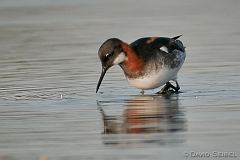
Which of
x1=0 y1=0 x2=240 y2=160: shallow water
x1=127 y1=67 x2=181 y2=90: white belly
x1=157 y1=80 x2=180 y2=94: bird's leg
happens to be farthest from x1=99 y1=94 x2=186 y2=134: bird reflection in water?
x1=157 y1=80 x2=180 y2=94: bird's leg

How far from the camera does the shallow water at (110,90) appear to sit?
39.2 feet

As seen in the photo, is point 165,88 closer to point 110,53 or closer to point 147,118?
point 110,53

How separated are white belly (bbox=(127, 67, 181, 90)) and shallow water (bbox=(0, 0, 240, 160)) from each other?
20 centimetres

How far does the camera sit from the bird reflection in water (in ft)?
42.3

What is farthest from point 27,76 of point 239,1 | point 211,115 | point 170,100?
point 239,1

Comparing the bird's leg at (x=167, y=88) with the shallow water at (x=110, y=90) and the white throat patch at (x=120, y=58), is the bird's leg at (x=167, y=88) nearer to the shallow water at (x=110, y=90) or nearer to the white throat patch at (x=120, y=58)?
the shallow water at (x=110, y=90)

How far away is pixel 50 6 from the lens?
29797 mm

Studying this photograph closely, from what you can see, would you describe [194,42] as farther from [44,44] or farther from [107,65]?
[107,65]

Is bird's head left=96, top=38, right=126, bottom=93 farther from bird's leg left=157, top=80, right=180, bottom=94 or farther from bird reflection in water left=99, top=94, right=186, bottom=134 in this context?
bird's leg left=157, top=80, right=180, bottom=94

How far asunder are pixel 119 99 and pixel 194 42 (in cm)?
642

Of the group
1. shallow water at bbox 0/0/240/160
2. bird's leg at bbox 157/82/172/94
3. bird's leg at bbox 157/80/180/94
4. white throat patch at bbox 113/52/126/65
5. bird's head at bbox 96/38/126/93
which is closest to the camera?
shallow water at bbox 0/0/240/160

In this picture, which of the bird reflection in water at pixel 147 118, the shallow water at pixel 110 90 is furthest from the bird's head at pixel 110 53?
the bird reflection in water at pixel 147 118

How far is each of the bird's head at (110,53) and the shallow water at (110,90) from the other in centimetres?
53

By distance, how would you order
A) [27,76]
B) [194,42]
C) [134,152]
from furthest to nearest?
[194,42] < [27,76] < [134,152]
